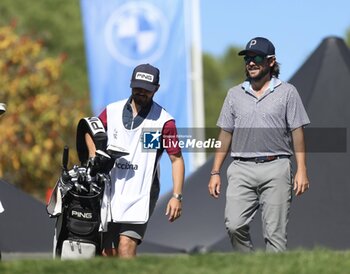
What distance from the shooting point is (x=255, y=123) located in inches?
380

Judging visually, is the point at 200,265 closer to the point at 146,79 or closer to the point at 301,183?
the point at 301,183

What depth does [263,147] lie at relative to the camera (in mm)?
9656

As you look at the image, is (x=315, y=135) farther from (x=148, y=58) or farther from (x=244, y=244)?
(x=148, y=58)

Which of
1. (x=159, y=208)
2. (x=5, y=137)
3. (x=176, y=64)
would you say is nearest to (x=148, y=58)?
(x=176, y=64)

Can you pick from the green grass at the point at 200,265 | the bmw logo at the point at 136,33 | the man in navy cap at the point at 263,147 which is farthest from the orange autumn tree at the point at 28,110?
the green grass at the point at 200,265

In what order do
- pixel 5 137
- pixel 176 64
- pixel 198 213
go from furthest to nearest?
pixel 5 137, pixel 176 64, pixel 198 213

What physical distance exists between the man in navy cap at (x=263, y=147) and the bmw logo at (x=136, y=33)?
28.9ft

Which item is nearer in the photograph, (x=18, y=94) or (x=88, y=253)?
(x=88, y=253)

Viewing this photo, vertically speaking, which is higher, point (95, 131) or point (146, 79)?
point (146, 79)

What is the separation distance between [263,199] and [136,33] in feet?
31.3

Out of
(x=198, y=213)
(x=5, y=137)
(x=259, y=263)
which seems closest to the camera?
(x=259, y=263)

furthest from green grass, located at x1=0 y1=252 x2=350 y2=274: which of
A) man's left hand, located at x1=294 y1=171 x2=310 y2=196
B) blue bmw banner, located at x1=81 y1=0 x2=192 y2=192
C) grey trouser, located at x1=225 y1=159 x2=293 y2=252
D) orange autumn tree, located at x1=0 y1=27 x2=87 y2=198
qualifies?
orange autumn tree, located at x1=0 y1=27 x2=87 y2=198

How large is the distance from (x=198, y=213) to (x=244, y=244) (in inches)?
153

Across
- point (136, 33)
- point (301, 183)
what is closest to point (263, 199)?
point (301, 183)
